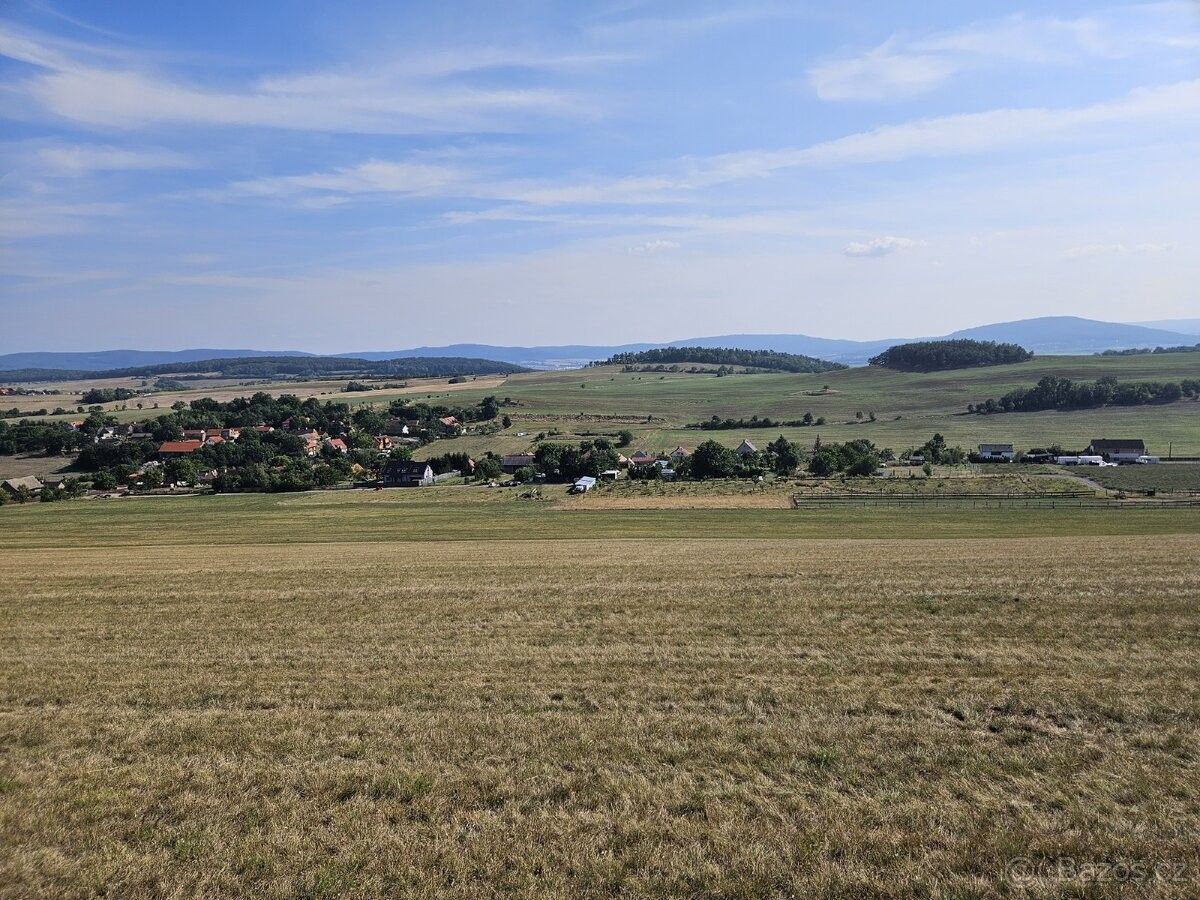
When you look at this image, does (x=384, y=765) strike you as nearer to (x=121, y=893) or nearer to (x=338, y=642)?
(x=121, y=893)

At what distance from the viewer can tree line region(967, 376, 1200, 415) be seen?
365 ft

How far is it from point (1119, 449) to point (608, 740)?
87278 millimetres

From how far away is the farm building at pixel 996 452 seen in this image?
78750 millimetres

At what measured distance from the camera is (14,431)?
327ft

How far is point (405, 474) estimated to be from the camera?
248 feet

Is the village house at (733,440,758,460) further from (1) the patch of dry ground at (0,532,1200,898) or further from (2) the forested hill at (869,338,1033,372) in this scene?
(2) the forested hill at (869,338,1033,372)

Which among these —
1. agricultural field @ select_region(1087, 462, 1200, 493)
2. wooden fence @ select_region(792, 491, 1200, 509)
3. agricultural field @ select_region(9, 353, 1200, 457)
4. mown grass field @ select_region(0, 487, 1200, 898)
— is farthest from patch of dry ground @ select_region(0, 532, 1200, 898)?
agricultural field @ select_region(9, 353, 1200, 457)

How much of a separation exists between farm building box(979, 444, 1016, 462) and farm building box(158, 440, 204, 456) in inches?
3563

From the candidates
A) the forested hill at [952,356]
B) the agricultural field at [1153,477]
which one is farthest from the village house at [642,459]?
the forested hill at [952,356]

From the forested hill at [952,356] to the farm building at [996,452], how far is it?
8911cm

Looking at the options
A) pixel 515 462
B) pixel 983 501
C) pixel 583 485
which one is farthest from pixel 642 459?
pixel 983 501

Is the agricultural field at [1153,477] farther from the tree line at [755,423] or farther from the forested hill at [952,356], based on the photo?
the forested hill at [952,356]

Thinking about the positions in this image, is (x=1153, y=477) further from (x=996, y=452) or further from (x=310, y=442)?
(x=310, y=442)

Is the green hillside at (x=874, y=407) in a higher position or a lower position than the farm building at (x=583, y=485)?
higher
